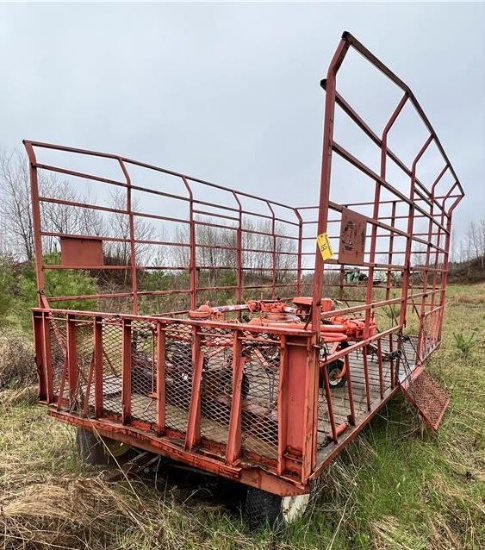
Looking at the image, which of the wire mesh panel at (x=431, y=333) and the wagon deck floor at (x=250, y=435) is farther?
the wire mesh panel at (x=431, y=333)

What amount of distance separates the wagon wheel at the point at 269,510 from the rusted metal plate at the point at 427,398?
1733 millimetres

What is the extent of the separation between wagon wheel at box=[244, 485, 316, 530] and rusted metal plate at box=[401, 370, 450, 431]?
5.68 ft

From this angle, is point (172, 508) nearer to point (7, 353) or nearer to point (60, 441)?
point (60, 441)

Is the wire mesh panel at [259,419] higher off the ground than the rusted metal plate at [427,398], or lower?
higher

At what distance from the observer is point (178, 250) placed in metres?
9.05

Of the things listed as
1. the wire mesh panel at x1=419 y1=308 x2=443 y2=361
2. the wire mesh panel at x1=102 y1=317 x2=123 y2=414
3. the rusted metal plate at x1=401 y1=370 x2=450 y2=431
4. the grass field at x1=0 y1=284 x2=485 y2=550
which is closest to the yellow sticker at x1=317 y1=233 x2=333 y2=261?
the wire mesh panel at x1=102 y1=317 x2=123 y2=414

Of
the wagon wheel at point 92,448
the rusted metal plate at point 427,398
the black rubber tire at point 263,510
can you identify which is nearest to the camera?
the black rubber tire at point 263,510

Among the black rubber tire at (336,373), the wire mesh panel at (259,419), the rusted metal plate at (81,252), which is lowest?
the black rubber tire at (336,373)

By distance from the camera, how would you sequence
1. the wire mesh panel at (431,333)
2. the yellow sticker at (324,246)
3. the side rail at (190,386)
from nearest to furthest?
the yellow sticker at (324,246)
the side rail at (190,386)
the wire mesh panel at (431,333)

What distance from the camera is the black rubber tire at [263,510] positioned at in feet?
7.36

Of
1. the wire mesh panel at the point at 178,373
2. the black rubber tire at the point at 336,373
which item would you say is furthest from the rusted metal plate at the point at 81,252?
the black rubber tire at the point at 336,373

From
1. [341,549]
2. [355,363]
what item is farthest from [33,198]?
→ [355,363]

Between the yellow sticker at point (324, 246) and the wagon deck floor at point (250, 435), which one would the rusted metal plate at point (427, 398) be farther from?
the yellow sticker at point (324, 246)

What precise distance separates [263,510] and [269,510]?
4 centimetres
